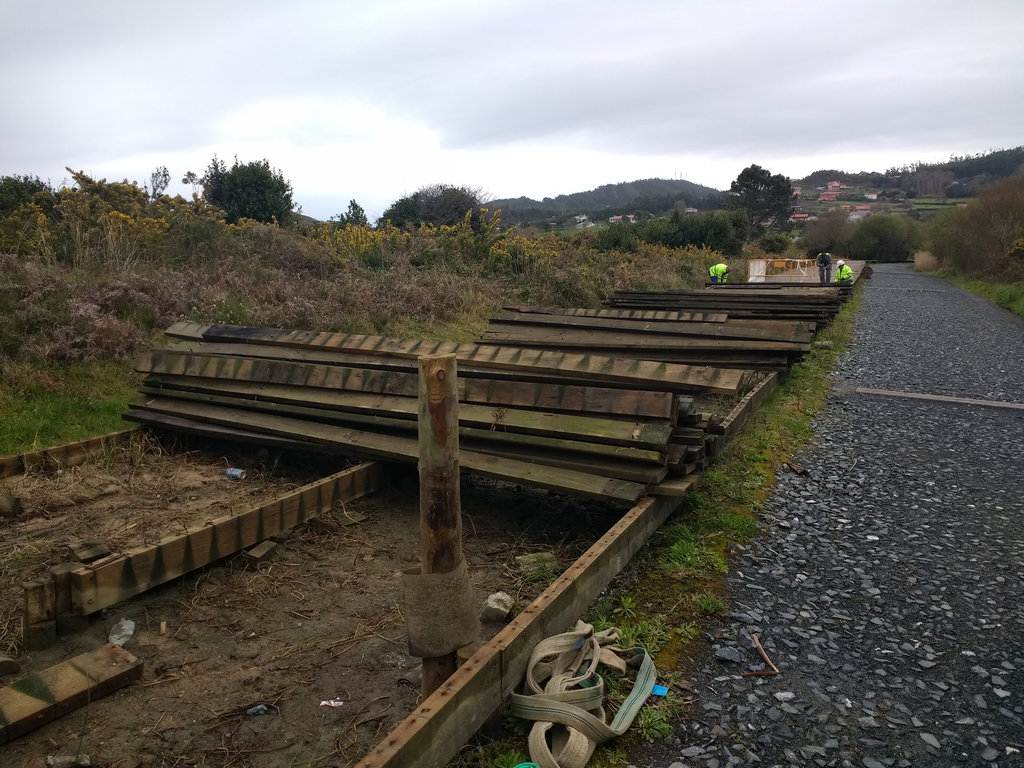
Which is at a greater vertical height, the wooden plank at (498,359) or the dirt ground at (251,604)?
the wooden plank at (498,359)

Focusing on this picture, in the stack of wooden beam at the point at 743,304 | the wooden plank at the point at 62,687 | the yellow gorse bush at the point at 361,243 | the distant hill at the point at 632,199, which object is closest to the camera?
the wooden plank at the point at 62,687

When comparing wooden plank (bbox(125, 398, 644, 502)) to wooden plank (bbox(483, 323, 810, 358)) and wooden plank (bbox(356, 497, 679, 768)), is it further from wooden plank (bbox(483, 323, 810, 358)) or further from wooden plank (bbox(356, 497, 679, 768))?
wooden plank (bbox(483, 323, 810, 358))

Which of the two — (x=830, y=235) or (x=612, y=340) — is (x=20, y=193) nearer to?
(x=612, y=340)

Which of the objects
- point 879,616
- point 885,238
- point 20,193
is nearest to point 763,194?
point 885,238

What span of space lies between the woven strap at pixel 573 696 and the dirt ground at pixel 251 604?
600mm

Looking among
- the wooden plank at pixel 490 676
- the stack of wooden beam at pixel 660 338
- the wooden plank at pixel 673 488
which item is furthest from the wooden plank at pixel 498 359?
the stack of wooden beam at pixel 660 338

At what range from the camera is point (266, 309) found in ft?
36.9

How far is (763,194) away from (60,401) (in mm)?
80045

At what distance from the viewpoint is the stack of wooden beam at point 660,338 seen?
9031 mm

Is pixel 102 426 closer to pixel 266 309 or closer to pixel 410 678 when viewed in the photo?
pixel 266 309

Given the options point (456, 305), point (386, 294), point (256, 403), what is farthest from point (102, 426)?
point (456, 305)

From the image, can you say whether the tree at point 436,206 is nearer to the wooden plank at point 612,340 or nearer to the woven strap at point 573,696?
the wooden plank at point 612,340

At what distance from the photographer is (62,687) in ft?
9.99

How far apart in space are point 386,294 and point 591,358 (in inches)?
348
